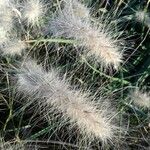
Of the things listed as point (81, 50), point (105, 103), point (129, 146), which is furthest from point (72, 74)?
point (129, 146)

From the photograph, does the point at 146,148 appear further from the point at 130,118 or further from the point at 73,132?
the point at 73,132

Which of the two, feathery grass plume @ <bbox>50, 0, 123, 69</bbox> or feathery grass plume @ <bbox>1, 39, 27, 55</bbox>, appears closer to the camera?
feathery grass plume @ <bbox>50, 0, 123, 69</bbox>

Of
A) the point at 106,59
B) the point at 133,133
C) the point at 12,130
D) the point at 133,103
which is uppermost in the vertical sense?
the point at 106,59

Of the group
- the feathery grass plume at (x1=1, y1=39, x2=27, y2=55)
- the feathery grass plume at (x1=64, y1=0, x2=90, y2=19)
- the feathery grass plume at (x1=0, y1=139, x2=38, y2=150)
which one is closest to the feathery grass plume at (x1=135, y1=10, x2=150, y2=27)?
the feathery grass plume at (x1=64, y1=0, x2=90, y2=19)

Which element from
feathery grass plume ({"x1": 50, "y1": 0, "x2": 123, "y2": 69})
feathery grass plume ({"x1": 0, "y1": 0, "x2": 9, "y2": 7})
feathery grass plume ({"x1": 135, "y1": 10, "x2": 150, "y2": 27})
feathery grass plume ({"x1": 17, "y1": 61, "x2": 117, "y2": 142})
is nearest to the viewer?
feathery grass plume ({"x1": 17, "y1": 61, "x2": 117, "y2": 142})

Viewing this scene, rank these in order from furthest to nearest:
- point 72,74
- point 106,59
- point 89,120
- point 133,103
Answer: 1. point 72,74
2. point 133,103
3. point 106,59
4. point 89,120

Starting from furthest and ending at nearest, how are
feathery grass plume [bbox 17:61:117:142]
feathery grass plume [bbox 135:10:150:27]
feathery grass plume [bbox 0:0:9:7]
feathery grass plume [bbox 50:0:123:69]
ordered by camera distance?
1. feathery grass plume [bbox 135:10:150:27]
2. feathery grass plume [bbox 0:0:9:7]
3. feathery grass plume [bbox 50:0:123:69]
4. feathery grass plume [bbox 17:61:117:142]

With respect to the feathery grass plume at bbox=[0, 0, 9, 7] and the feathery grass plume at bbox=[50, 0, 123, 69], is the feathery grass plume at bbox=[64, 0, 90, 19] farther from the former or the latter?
the feathery grass plume at bbox=[0, 0, 9, 7]
